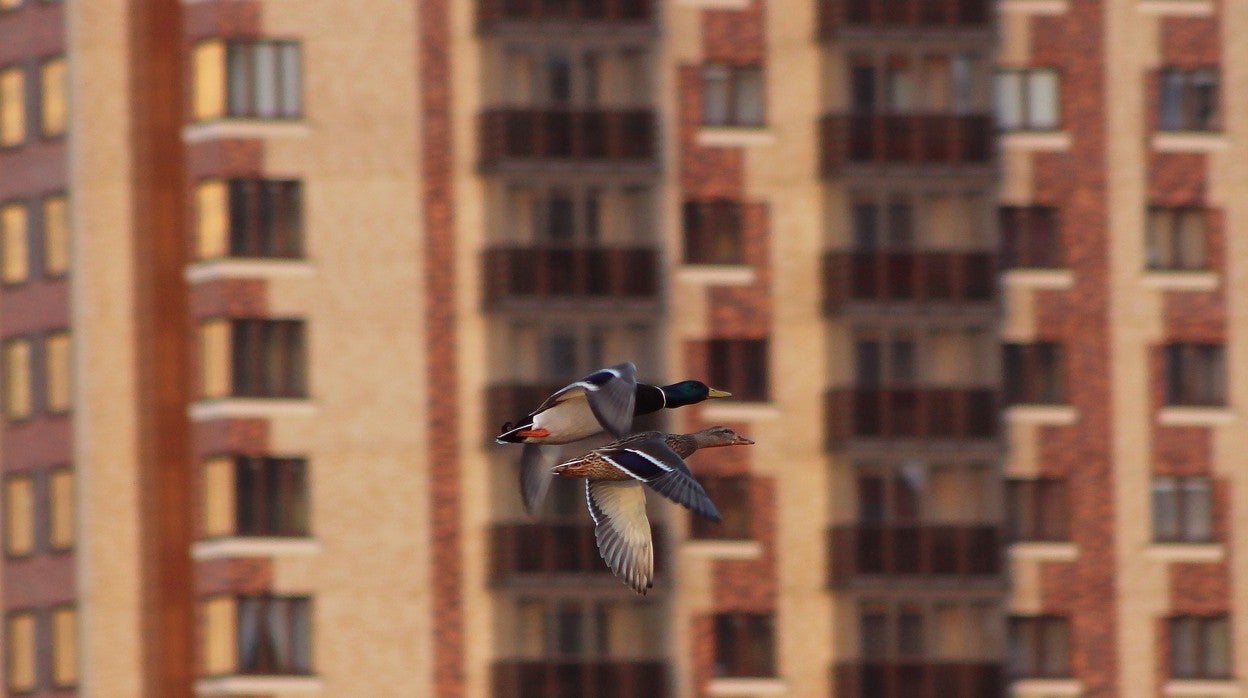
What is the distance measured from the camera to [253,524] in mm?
84188

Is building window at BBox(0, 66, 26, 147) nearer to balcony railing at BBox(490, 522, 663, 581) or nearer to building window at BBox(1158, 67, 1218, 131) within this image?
balcony railing at BBox(490, 522, 663, 581)

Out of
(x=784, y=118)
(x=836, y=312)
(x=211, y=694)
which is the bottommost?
(x=211, y=694)

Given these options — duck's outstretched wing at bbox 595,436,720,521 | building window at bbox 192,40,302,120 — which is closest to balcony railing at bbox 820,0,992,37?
building window at bbox 192,40,302,120

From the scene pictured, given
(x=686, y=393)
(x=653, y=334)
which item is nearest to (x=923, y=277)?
(x=653, y=334)

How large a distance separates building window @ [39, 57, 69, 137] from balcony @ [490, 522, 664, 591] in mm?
17097

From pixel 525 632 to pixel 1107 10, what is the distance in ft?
77.3

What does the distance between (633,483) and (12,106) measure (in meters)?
54.3

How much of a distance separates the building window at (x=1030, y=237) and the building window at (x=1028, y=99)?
2352mm

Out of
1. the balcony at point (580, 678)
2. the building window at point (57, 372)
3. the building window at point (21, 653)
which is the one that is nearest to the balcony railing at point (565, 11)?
the building window at point (57, 372)

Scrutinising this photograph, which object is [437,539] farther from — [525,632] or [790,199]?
[790,199]

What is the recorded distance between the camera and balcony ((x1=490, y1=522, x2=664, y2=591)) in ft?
274

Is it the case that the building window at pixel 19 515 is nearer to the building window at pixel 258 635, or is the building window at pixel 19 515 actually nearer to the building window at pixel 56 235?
the building window at pixel 56 235

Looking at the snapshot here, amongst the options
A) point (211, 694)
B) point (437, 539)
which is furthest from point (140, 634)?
point (437, 539)

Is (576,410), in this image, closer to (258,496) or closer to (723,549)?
(723,549)
